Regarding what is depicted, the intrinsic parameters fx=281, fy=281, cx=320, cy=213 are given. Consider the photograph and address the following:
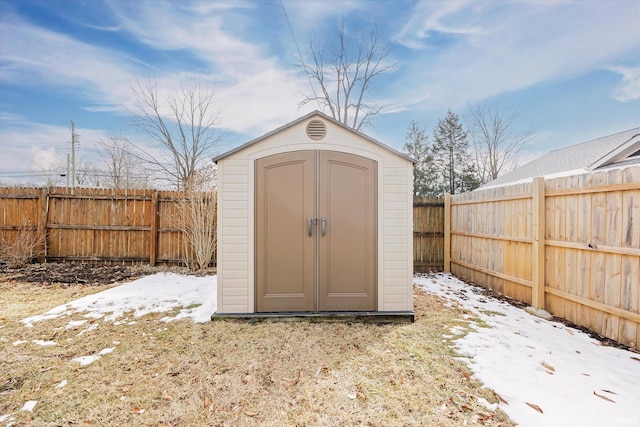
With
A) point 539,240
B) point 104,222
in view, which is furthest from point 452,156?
point 104,222

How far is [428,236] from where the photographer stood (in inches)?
272

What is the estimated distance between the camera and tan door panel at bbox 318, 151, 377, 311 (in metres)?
3.72

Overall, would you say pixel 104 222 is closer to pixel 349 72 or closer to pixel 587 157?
pixel 349 72

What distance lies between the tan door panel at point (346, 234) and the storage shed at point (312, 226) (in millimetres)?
13

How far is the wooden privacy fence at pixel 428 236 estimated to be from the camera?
689 centimetres

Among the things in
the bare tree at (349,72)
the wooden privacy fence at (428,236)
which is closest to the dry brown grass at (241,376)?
the wooden privacy fence at (428,236)

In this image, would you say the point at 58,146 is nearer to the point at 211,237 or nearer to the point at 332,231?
the point at 211,237

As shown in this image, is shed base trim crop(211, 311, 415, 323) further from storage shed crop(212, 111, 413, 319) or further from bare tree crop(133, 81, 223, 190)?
bare tree crop(133, 81, 223, 190)

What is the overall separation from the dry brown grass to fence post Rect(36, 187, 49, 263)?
4282 millimetres

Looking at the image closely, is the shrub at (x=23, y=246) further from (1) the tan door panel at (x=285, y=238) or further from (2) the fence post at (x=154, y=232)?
(1) the tan door panel at (x=285, y=238)

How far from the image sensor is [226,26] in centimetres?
655

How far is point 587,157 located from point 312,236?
894cm

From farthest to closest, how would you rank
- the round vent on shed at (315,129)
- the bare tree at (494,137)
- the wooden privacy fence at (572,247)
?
1. the bare tree at (494,137)
2. the round vent on shed at (315,129)
3. the wooden privacy fence at (572,247)

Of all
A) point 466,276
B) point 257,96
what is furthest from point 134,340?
point 257,96
